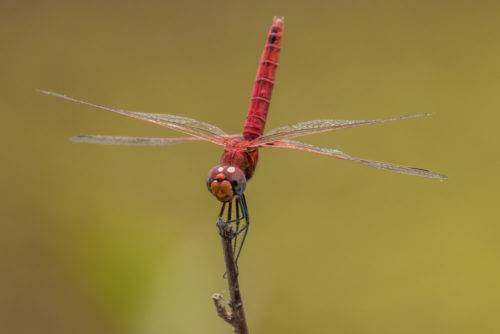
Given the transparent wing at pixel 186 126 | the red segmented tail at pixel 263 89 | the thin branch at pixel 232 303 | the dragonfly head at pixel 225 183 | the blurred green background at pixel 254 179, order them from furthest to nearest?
the blurred green background at pixel 254 179 < the red segmented tail at pixel 263 89 < the transparent wing at pixel 186 126 < the dragonfly head at pixel 225 183 < the thin branch at pixel 232 303

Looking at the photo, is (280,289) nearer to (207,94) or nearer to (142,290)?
(142,290)

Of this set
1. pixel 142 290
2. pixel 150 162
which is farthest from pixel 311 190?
pixel 142 290

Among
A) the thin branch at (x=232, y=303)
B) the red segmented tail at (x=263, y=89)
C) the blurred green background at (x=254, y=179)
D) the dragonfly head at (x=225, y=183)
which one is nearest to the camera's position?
the thin branch at (x=232, y=303)

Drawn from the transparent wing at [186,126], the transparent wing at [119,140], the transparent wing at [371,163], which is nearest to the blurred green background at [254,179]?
the transparent wing at [119,140]

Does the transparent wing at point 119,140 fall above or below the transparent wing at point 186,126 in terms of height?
below

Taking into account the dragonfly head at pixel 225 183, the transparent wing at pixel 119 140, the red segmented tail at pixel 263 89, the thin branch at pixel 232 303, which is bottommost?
the thin branch at pixel 232 303

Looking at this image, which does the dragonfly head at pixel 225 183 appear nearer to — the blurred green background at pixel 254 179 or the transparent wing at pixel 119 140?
the transparent wing at pixel 119 140

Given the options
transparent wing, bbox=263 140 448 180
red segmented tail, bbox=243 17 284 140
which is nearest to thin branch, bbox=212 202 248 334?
transparent wing, bbox=263 140 448 180
